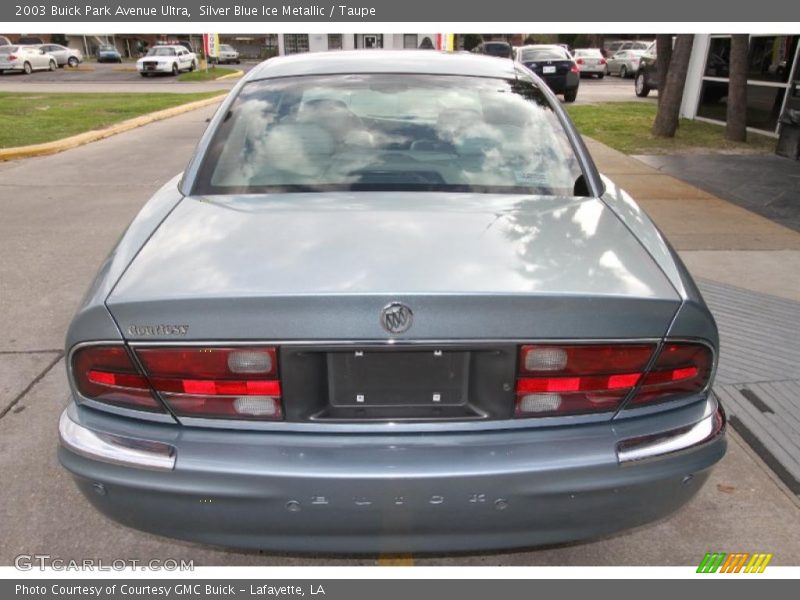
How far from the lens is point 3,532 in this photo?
245cm

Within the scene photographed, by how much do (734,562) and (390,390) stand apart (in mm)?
1549

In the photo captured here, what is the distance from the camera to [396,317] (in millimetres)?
1648

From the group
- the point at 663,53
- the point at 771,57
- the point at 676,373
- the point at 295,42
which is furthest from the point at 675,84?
the point at 295,42

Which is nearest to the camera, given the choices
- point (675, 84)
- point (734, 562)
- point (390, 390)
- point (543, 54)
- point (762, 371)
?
point (390, 390)

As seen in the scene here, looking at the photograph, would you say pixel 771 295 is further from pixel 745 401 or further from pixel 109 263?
pixel 109 263

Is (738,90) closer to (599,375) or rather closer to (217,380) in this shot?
(599,375)

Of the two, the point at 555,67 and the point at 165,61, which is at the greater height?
the point at 555,67

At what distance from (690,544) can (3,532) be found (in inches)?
101

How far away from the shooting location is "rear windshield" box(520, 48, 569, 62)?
19.9 meters

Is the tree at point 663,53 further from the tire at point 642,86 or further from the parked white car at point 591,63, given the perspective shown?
the parked white car at point 591,63

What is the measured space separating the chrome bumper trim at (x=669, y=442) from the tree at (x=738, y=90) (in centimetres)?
1097

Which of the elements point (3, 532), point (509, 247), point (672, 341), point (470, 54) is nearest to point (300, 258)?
point (509, 247)

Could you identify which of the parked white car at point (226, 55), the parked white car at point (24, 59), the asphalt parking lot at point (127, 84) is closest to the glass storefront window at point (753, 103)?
the asphalt parking lot at point (127, 84)

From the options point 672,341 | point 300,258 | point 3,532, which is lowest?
point 3,532
